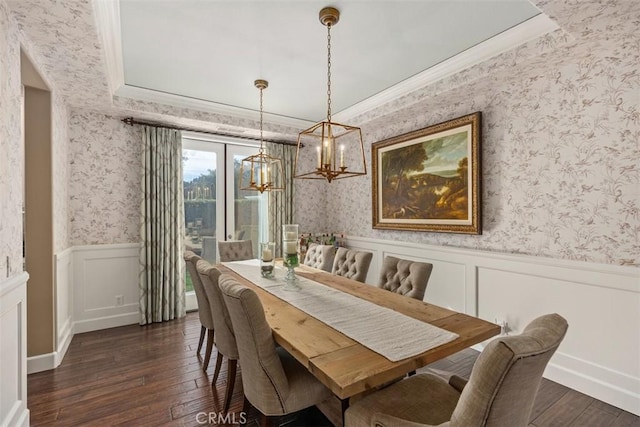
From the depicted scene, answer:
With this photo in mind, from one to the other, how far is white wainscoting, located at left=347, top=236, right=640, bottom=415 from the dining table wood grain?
1.26m

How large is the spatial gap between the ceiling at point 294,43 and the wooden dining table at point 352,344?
199cm

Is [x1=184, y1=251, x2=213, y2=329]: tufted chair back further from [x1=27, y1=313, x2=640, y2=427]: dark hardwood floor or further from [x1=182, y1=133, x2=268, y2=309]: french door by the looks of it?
[x1=182, y1=133, x2=268, y2=309]: french door

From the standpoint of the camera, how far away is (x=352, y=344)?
140cm

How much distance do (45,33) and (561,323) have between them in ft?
10.4

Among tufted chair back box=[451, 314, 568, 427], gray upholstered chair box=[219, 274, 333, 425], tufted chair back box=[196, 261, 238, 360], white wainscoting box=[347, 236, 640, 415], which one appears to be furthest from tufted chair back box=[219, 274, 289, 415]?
white wainscoting box=[347, 236, 640, 415]

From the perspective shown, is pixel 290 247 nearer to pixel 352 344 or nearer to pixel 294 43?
pixel 352 344

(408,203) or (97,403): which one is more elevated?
(408,203)

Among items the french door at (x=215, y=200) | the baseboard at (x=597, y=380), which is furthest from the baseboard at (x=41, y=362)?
the baseboard at (x=597, y=380)

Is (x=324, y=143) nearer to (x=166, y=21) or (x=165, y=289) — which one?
(x=166, y=21)

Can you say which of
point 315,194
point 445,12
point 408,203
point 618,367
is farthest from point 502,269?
point 315,194

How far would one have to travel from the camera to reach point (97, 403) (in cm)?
218

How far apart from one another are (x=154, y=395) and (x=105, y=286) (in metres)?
1.96

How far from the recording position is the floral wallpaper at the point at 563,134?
2082 mm

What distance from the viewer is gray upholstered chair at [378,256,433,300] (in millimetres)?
2287
